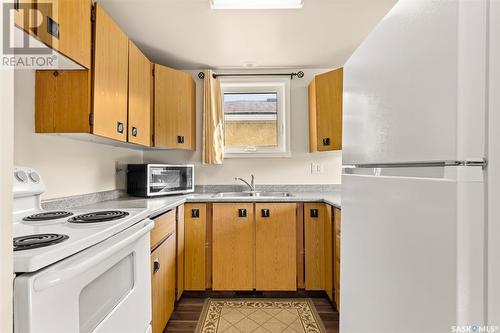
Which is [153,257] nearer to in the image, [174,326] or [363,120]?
[174,326]

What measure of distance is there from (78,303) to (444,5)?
1154 millimetres

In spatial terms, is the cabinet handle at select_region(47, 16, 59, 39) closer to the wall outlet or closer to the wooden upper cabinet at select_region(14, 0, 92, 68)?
the wooden upper cabinet at select_region(14, 0, 92, 68)

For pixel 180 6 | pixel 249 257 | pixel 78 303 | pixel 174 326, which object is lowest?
pixel 174 326

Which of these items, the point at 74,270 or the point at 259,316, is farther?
the point at 259,316

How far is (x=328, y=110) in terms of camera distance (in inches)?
93.8

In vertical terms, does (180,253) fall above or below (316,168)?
below

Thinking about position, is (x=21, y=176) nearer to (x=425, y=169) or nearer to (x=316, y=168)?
(x=425, y=169)

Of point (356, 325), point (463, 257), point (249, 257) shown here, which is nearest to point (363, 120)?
point (463, 257)

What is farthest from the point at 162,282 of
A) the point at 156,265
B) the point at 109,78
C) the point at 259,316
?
the point at 109,78

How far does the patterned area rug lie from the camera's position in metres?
1.78

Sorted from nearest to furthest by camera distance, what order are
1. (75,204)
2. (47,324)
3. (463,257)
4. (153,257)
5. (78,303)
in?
1. (463,257)
2. (47,324)
3. (78,303)
4. (153,257)
5. (75,204)

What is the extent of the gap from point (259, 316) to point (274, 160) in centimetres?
150

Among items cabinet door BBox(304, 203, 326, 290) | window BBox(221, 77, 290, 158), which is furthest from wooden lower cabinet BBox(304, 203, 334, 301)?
window BBox(221, 77, 290, 158)

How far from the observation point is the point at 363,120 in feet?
2.75
